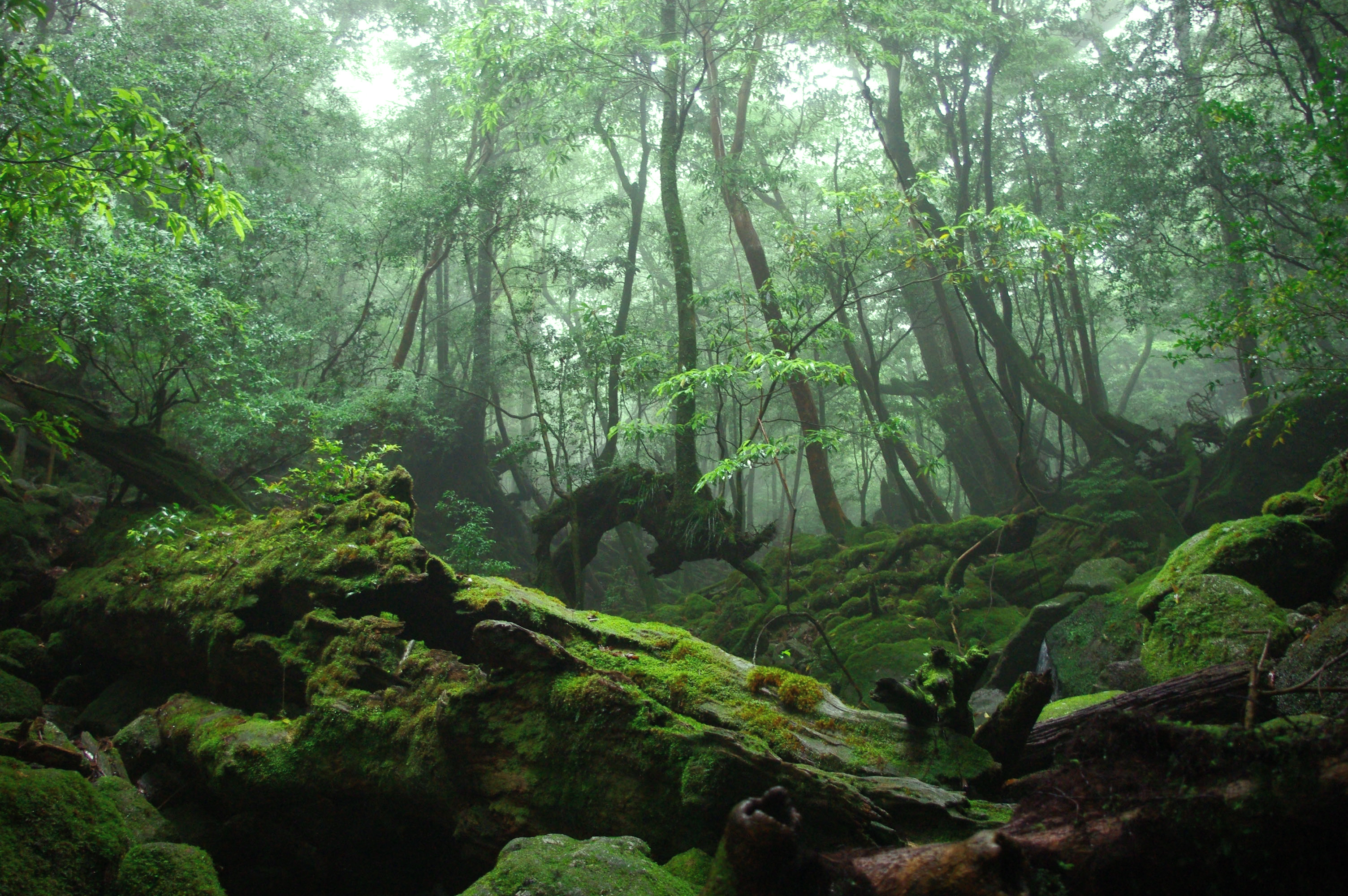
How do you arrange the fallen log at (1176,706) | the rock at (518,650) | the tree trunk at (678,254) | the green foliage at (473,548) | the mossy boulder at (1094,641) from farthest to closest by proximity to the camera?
the green foliage at (473,548) < the tree trunk at (678,254) < the mossy boulder at (1094,641) < the rock at (518,650) < the fallen log at (1176,706)

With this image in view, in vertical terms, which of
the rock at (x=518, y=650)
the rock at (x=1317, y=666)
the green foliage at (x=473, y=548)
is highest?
the green foliage at (x=473, y=548)

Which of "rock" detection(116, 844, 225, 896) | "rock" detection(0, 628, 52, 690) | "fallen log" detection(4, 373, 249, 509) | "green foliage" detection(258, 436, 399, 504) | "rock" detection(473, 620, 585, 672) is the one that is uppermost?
"fallen log" detection(4, 373, 249, 509)

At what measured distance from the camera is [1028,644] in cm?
780

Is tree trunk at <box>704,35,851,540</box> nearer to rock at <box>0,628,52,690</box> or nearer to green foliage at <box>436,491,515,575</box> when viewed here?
green foliage at <box>436,491,515,575</box>

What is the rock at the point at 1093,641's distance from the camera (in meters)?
6.48

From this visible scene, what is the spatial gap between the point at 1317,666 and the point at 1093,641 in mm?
3111

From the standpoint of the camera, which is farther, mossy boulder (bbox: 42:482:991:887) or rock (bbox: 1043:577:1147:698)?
rock (bbox: 1043:577:1147:698)

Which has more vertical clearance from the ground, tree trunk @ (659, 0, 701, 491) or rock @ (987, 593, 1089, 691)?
tree trunk @ (659, 0, 701, 491)

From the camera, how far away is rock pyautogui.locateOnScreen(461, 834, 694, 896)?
2.53 m

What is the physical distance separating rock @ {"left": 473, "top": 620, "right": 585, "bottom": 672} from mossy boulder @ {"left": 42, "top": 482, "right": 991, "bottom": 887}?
1 centimetres

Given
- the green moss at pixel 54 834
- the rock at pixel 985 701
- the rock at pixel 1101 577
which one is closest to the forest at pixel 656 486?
the green moss at pixel 54 834

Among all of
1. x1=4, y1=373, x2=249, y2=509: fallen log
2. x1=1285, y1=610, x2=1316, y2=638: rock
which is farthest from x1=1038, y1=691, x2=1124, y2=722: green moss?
x1=4, y1=373, x2=249, y2=509: fallen log

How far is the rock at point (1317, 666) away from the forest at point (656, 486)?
3cm

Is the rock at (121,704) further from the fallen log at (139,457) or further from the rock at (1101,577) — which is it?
the rock at (1101,577)
